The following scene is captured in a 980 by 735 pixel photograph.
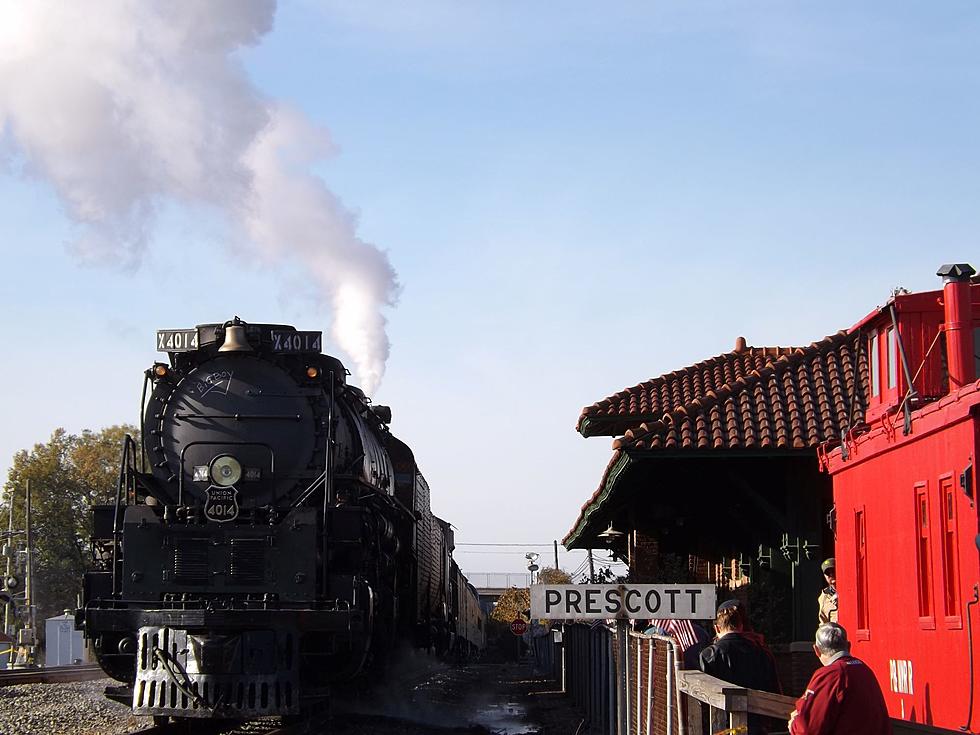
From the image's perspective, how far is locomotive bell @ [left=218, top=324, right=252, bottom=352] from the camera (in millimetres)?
14664

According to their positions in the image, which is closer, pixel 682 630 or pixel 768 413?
pixel 682 630

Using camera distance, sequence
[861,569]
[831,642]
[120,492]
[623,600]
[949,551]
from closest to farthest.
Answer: [831,642] → [949,551] → [623,600] → [861,569] → [120,492]

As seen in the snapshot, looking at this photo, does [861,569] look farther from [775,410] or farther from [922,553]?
[775,410]

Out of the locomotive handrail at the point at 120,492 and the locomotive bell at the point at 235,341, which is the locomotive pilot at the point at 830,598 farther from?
the locomotive handrail at the point at 120,492

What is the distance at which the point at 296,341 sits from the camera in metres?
14.7

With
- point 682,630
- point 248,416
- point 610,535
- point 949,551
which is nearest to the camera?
point 949,551

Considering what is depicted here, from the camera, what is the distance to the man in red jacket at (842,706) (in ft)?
17.7

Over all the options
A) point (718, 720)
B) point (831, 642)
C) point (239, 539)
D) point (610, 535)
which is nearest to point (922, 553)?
point (718, 720)

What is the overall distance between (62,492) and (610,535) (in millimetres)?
47417

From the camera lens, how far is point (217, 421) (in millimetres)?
14484

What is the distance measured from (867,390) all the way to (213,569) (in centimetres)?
744

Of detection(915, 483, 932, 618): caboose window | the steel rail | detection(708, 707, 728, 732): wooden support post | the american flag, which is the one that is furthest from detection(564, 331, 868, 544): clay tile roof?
the steel rail

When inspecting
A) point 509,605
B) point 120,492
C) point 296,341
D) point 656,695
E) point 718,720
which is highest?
point 296,341

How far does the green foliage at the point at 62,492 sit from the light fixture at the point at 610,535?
4296 centimetres
